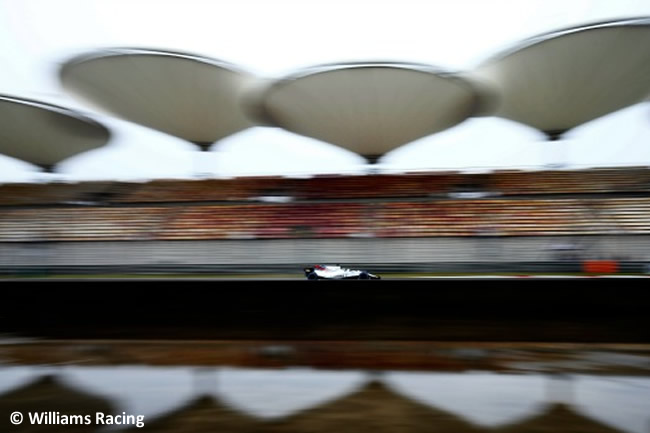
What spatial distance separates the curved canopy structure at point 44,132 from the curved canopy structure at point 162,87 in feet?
5.92

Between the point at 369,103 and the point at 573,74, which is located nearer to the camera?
the point at 573,74

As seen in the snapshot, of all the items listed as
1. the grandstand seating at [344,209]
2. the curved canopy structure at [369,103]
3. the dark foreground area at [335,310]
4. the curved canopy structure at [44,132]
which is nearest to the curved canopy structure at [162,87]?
the curved canopy structure at [44,132]

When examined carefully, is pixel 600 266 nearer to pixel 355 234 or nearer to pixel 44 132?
pixel 355 234

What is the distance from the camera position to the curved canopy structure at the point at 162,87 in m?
19.7

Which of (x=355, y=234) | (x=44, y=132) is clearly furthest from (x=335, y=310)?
(x=44, y=132)

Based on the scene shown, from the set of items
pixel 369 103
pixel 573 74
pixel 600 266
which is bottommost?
pixel 600 266

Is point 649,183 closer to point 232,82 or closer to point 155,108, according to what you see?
point 232,82

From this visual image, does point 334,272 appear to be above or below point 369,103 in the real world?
below

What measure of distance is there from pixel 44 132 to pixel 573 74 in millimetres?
26331

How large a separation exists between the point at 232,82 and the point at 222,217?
1177 cm

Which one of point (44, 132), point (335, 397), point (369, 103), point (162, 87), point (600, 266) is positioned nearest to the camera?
point (335, 397)

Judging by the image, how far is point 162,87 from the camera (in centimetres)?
2138

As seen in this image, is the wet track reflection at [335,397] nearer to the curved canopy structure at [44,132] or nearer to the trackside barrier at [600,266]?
the trackside barrier at [600,266]

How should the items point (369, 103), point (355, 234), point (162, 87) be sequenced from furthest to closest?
point (369, 103)
point (162, 87)
point (355, 234)
